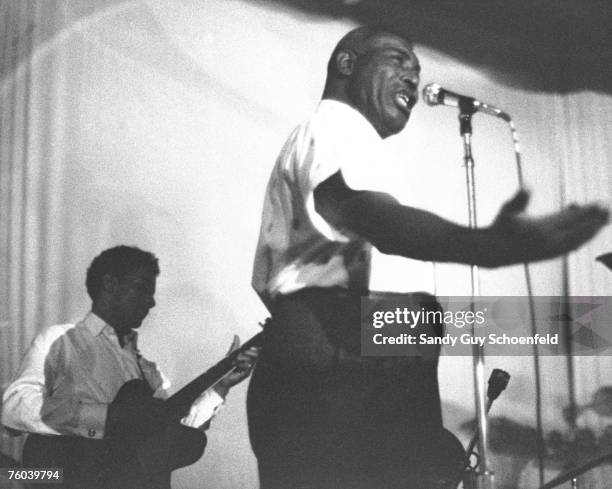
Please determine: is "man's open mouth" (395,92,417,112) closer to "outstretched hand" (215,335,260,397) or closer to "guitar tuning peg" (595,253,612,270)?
"guitar tuning peg" (595,253,612,270)

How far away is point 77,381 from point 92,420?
5.2 inches

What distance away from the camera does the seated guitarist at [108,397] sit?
233cm

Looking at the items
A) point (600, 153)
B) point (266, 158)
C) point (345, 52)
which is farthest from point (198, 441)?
point (600, 153)

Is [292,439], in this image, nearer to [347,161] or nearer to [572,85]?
[347,161]

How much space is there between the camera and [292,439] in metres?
2.36

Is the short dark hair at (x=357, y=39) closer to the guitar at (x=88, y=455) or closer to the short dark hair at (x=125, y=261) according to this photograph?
the short dark hair at (x=125, y=261)

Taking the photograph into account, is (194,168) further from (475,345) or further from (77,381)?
(475,345)

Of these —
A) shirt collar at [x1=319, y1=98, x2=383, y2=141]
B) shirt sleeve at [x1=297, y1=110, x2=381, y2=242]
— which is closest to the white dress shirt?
shirt sleeve at [x1=297, y1=110, x2=381, y2=242]

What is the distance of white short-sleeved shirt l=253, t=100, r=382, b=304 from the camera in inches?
92.1

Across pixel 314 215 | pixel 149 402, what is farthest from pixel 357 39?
pixel 149 402

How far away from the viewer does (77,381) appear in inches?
94.1

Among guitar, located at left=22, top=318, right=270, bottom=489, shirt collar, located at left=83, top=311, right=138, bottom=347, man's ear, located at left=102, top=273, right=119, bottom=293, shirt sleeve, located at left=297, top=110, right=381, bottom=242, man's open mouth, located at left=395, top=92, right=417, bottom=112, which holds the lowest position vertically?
guitar, located at left=22, top=318, right=270, bottom=489

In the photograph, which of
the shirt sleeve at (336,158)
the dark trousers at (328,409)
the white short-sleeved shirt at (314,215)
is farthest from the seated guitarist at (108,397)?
the shirt sleeve at (336,158)

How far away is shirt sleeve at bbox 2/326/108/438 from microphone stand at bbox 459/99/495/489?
3.59 ft
